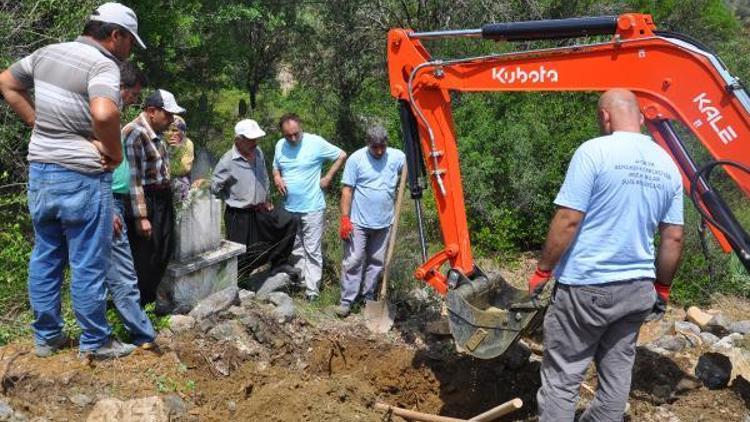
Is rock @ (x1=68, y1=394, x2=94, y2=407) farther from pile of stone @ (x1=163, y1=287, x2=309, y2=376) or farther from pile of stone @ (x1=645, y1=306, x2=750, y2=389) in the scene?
pile of stone @ (x1=645, y1=306, x2=750, y2=389)

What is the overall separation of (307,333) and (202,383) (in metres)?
1.19

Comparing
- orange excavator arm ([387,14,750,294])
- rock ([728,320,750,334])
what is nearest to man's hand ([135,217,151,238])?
orange excavator arm ([387,14,750,294])

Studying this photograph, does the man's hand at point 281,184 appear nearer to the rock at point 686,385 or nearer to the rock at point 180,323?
the rock at point 180,323

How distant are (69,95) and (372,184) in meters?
2.82

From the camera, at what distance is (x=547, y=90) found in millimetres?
4406

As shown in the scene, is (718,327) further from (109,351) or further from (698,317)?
(109,351)

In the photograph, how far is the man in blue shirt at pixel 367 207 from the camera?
6223 mm

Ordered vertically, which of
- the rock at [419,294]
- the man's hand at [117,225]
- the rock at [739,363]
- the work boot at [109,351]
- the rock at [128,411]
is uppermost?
the man's hand at [117,225]

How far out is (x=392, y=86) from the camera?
193 inches

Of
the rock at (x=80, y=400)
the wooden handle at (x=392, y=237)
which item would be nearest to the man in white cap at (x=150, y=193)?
the rock at (x=80, y=400)

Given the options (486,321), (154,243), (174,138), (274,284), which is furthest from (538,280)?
(174,138)

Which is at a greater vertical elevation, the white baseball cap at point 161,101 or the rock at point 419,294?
the white baseball cap at point 161,101

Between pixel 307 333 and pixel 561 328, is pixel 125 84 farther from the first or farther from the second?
pixel 561 328

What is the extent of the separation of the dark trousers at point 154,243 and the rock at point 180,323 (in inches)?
12.9
